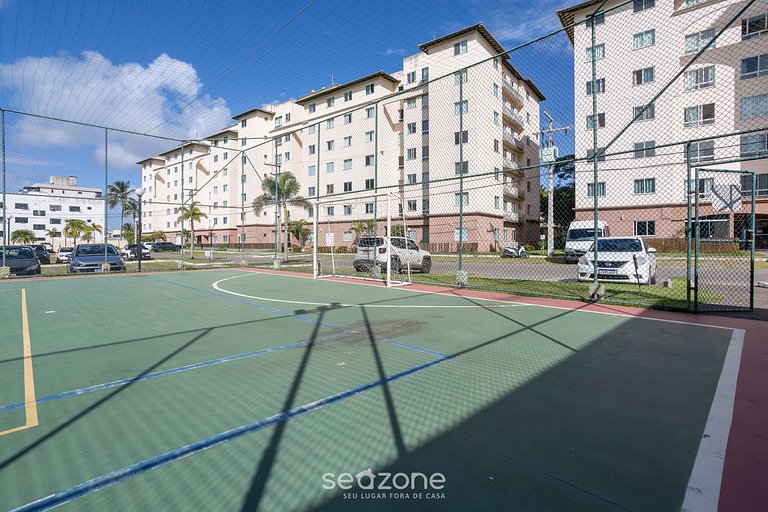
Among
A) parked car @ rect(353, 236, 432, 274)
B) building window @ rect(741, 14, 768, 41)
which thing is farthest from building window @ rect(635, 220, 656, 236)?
parked car @ rect(353, 236, 432, 274)

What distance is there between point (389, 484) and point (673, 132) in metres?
37.1

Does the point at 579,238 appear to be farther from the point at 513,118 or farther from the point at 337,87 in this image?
the point at 337,87

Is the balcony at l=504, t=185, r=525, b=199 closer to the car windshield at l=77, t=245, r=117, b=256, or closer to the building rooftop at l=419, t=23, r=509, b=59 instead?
the building rooftop at l=419, t=23, r=509, b=59

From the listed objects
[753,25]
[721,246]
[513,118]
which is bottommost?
[721,246]

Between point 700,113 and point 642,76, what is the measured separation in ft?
18.1

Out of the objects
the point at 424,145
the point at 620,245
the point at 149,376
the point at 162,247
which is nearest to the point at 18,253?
the point at 149,376

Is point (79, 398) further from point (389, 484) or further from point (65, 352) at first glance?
point (389, 484)

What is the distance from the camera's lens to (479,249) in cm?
3164

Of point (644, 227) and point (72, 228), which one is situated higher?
point (72, 228)

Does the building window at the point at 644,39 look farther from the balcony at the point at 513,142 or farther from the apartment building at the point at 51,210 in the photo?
the apartment building at the point at 51,210

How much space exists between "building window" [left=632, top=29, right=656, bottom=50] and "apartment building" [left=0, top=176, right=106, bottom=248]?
42.2 meters

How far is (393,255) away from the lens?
54.2ft

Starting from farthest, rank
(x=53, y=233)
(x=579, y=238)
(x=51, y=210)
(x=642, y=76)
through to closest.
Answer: (x=53, y=233) < (x=51, y=210) < (x=642, y=76) < (x=579, y=238)

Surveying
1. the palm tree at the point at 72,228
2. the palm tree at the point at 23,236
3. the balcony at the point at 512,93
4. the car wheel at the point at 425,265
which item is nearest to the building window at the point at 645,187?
the balcony at the point at 512,93
